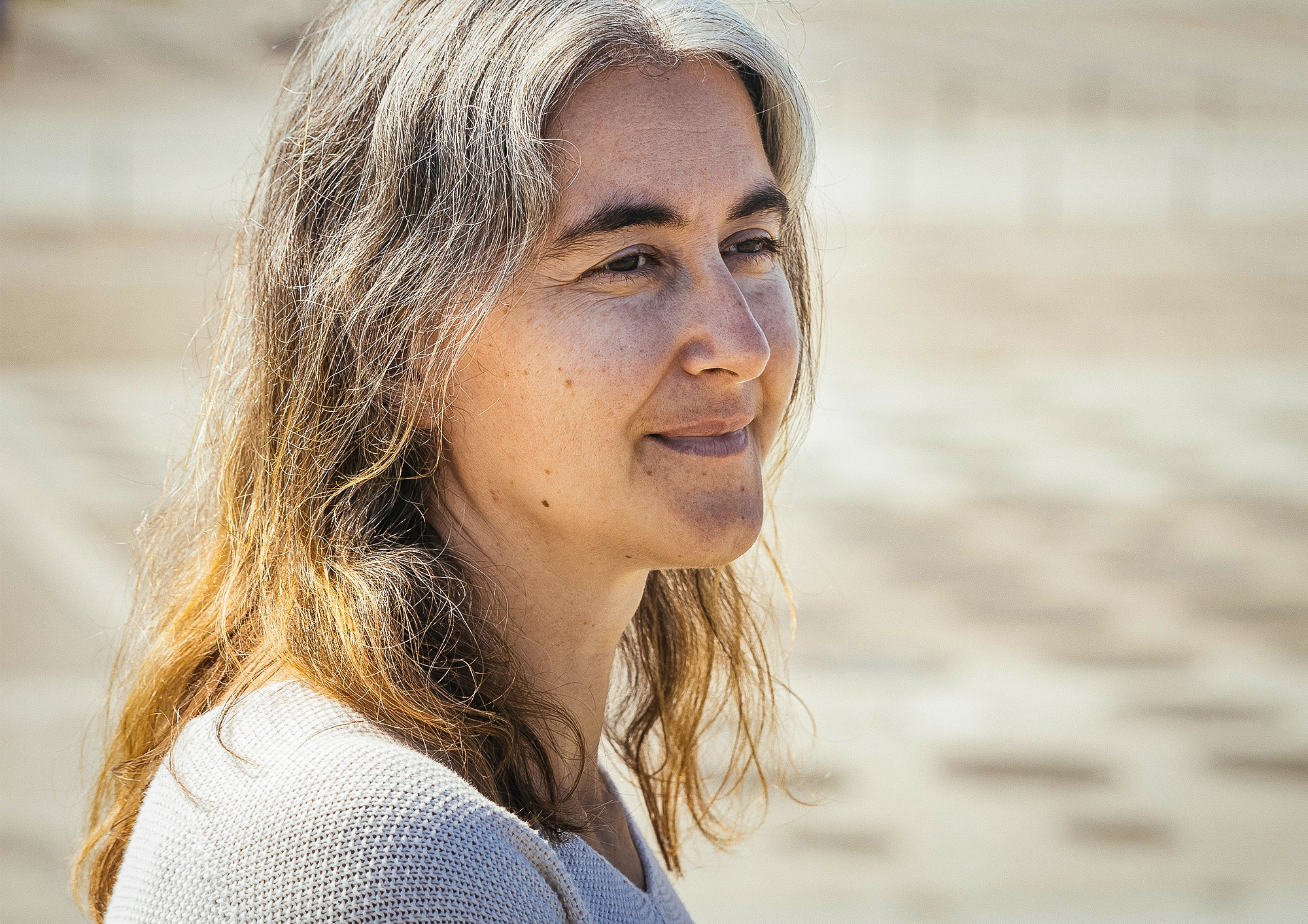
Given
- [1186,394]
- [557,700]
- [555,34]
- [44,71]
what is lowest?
[557,700]

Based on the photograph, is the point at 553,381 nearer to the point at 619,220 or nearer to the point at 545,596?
the point at 619,220

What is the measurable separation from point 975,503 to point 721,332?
8.56 meters

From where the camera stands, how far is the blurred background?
5395 millimetres

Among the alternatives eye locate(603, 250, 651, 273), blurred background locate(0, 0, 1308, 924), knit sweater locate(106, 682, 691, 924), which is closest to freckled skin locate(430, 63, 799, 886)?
eye locate(603, 250, 651, 273)

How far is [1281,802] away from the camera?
18.9 feet

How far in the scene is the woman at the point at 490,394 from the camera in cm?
174

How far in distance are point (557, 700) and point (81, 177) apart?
73.8 ft

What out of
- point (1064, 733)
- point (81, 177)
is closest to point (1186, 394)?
point (1064, 733)

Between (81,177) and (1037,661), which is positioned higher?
(81,177)

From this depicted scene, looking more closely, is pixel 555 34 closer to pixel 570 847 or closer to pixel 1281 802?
pixel 570 847

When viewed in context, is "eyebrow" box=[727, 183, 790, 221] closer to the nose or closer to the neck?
the nose

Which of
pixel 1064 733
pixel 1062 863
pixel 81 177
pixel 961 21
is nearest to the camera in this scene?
pixel 1062 863

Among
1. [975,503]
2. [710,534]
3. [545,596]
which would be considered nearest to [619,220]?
[710,534]

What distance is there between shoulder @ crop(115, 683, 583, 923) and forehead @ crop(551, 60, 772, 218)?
746 millimetres
